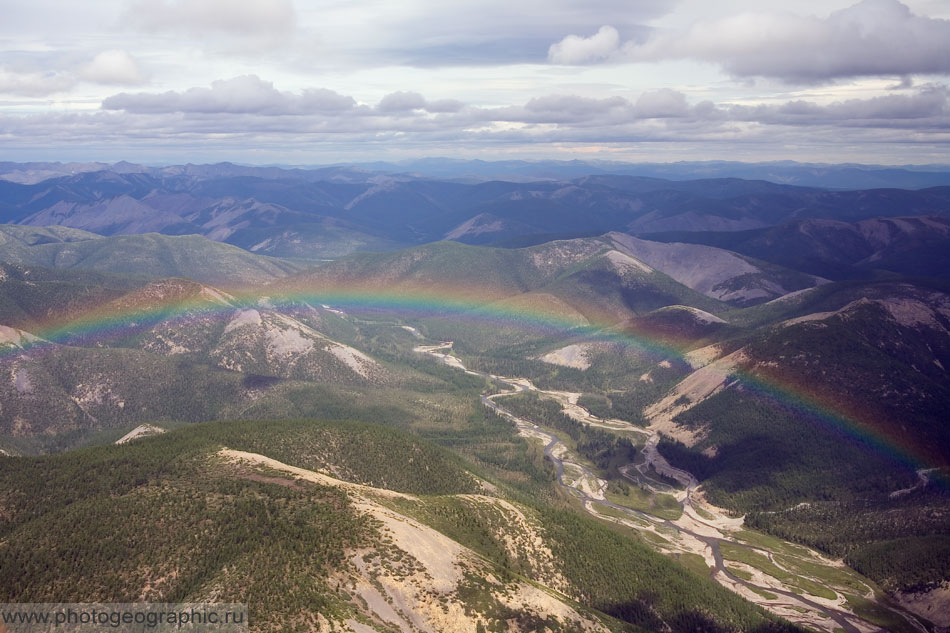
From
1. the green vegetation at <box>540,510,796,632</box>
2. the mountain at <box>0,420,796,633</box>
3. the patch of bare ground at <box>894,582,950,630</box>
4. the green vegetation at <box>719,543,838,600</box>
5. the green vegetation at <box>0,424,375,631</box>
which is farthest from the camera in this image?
the green vegetation at <box>719,543,838,600</box>

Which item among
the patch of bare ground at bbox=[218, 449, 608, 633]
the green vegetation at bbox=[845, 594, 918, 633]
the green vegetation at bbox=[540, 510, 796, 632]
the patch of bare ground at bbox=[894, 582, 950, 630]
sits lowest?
the green vegetation at bbox=[845, 594, 918, 633]

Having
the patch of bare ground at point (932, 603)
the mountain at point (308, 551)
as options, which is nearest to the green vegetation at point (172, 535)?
the mountain at point (308, 551)

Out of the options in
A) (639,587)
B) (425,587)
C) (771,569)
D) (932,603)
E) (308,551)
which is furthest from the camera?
(771,569)

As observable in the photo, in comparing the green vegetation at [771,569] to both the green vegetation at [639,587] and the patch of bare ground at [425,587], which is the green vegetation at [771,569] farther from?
the patch of bare ground at [425,587]

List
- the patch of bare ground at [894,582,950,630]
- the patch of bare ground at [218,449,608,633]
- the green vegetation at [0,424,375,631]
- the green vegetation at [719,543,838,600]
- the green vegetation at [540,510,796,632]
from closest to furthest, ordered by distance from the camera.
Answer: the green vegetation at [0,424,375,631]
the patch of bare ground at [218,449,608,633]
the green vegetation at [540,510,796,632]
the patch of bare ground at [894,582,950,630]
the green vegetation at [719,543,838,600]

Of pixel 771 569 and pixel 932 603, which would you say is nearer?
pixel 932 603

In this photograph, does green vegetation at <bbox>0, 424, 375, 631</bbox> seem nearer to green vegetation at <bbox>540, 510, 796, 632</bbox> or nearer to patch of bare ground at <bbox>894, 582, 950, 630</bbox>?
green vegetation at <bbox>540, 510, 796, 632</bbox>

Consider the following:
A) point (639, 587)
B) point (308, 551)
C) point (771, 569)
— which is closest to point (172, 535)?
point (308, 551)

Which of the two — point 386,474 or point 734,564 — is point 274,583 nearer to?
point 386,474

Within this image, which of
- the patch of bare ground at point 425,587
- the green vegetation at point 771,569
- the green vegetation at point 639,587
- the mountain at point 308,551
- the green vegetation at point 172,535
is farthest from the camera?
the green vegetation at point 771,569

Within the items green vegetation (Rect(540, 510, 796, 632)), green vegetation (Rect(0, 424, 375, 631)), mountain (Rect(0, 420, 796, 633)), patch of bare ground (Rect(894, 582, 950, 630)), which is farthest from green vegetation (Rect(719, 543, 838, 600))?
green vegetation (Rect(0, 424, 375, 631))

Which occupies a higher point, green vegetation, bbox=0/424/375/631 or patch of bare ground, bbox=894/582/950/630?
green vegetation, bbox=0/424/375/631

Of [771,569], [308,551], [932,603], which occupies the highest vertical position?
[308,551]

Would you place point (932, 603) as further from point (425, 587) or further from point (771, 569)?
point (425, 587)
